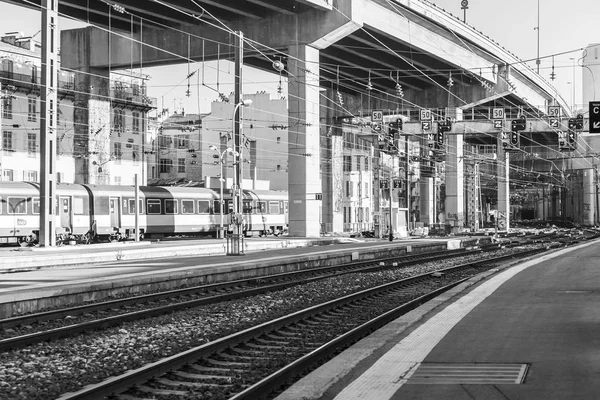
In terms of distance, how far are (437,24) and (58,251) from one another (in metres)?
35.0

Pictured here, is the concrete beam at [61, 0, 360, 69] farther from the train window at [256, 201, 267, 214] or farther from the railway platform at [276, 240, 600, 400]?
the railway platform at [276, 240, 600, 400]

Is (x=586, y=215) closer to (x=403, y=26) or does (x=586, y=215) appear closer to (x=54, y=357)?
(x=403, y=26)

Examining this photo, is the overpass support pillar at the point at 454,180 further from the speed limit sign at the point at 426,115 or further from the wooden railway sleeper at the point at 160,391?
the wooden railway sleeper at the point at 160,391

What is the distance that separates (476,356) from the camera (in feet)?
35.1

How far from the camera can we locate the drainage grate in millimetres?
9023

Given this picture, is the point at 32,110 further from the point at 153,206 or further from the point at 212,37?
the point at 212,37

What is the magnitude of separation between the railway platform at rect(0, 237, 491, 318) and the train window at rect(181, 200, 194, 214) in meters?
9.99

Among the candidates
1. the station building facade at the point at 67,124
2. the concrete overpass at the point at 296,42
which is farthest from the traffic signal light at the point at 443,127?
the station building facade at the point at 67,124

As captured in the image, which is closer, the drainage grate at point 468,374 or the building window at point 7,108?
the drainage grate at point 468,374

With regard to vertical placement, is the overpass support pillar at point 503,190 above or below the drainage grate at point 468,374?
above

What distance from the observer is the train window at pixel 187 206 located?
2207 inches

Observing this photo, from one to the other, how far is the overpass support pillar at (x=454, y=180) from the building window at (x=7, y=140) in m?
39.5

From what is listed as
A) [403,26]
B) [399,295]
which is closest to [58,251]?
[399,295]

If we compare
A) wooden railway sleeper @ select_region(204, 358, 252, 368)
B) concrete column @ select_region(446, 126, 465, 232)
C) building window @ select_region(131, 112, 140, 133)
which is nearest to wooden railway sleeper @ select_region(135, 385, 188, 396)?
wooden railway sleeper @ select_region(204, 358, 252, 368)
